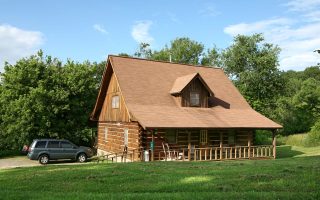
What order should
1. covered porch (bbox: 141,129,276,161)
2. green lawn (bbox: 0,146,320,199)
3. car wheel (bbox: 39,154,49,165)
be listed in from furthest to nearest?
car wheel (bbox: 39,154,49,165)
covered porch (bbox: 141,129,276,161)
green lawn (bbox: 0,146,320,199)

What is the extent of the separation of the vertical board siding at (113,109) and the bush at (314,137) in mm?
21926

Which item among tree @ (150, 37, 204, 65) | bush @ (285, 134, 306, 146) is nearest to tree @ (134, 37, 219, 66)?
tree @ (150, 37, 204, 65)

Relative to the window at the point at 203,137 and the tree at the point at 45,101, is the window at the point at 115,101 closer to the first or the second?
the tree at the point at 45,101

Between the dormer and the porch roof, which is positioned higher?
the dormer

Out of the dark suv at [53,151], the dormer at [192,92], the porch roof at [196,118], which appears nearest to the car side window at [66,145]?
the dark suv at [53,151]

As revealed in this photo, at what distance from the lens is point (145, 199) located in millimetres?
8273

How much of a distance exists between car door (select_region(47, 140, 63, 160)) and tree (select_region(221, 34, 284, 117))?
101ft

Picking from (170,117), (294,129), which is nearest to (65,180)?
(170,117)

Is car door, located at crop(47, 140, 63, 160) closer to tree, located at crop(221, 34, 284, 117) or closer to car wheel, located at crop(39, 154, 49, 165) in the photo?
car wheel, located at crop(39, 154, 49, 165)

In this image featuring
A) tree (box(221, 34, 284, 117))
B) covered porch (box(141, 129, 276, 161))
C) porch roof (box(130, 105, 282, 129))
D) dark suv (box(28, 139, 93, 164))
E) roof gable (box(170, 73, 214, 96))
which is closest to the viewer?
porch roof (box(130, 105, 282, 129))

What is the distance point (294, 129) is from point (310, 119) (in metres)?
3.26

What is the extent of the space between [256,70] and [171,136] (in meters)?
30.1

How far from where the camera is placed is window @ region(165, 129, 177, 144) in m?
24.9

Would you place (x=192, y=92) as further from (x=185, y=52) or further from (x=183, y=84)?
(x=185, y=52)
